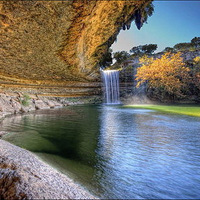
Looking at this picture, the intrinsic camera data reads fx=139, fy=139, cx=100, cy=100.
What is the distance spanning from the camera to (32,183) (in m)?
1.50

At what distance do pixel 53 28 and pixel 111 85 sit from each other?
57.7ft

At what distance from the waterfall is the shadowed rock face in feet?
38.2

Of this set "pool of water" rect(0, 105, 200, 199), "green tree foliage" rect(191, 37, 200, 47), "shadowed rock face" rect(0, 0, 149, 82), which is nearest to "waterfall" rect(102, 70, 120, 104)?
"shadowed rock face" rect(0, 0, 149, 82)

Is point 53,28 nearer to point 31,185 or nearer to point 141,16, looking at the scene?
point 141,16

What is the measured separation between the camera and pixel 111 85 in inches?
931

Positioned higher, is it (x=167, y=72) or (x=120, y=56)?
(x=120, y=56)

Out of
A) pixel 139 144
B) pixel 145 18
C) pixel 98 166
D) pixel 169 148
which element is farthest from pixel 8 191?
pixel 145 18

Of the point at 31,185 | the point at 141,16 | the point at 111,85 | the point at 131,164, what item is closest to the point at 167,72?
the point at 111,85

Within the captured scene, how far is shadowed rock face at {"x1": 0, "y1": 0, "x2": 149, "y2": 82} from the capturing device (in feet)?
16.9

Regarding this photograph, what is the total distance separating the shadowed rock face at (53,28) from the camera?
5.14 meters

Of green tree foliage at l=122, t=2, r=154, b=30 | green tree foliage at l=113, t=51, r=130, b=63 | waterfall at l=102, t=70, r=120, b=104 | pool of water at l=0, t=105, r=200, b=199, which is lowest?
pool of water at l=0, t=105, r=200, b=199

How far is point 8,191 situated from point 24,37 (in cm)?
782

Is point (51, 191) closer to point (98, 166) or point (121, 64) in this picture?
point (98, 166)

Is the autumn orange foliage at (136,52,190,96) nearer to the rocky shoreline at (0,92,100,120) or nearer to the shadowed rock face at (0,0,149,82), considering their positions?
the rocky shoreline at (0,92,100,120)
